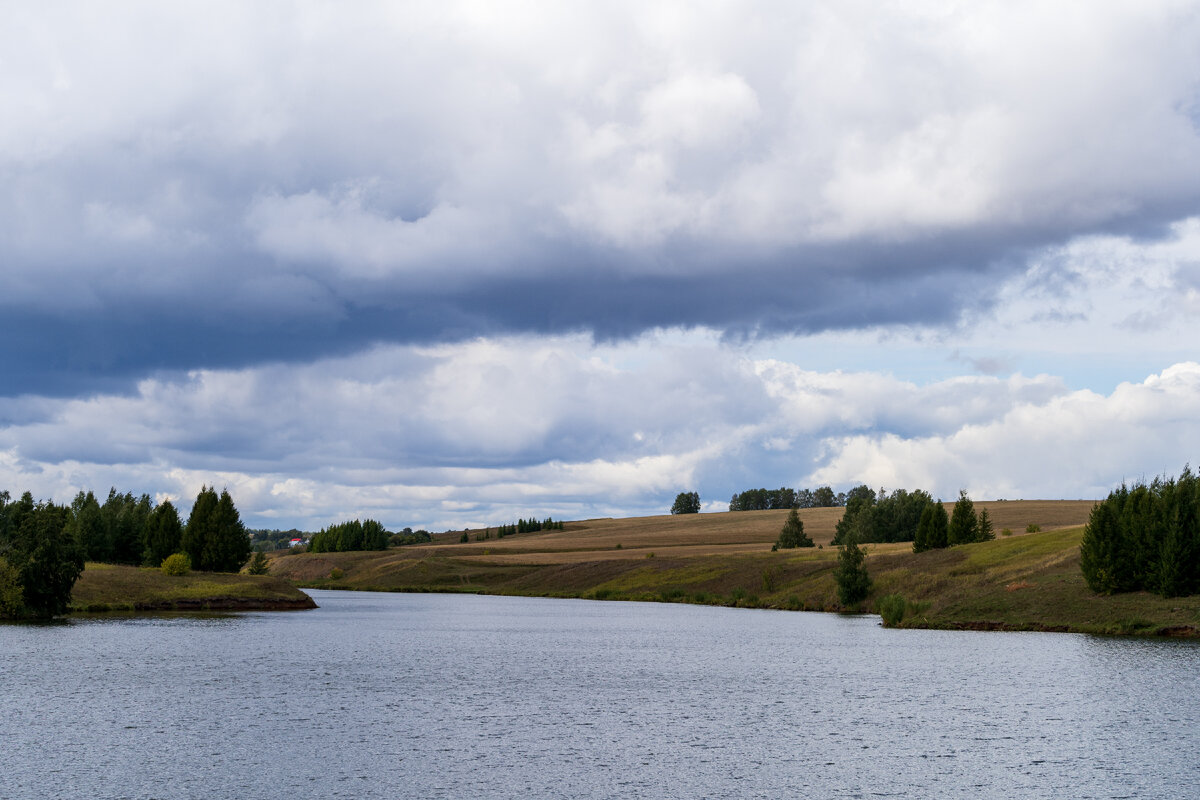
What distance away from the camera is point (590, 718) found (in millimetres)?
47188

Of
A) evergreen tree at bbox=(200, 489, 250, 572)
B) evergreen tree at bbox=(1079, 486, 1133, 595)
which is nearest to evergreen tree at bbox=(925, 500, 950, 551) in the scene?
evergreen tree at bbox=(1079, 486, 1133, 595)

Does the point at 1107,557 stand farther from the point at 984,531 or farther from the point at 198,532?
the point at 198,532

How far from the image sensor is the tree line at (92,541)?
316ft

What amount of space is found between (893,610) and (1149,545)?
2528cm

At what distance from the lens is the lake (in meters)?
34.2

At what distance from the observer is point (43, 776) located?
1294 inches

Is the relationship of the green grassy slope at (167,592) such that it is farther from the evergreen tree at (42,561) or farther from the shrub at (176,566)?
the evergreen tree at (42,561)

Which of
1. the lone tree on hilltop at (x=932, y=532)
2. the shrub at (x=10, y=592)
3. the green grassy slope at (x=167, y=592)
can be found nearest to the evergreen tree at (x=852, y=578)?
the lone tree on hilltop at (x=932, y=532)

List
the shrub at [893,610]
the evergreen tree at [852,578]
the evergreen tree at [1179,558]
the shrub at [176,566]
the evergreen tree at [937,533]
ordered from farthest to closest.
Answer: the evergreen tree at [937,533] < the evergreen tree at [852,578] < the shrub at [176,566] < the shrub at [893,610] < the evergreen tree at [1179,558]

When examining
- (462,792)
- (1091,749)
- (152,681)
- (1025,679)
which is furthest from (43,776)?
(1025,679)

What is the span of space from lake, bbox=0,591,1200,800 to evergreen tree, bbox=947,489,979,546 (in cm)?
7319

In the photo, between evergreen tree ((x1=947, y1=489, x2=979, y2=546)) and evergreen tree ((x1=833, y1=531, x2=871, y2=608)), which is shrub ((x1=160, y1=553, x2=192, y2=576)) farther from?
evergreen tree ((x1=947, y1=489, x2=979, y2=546))

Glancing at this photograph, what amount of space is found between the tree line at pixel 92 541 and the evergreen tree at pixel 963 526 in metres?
111

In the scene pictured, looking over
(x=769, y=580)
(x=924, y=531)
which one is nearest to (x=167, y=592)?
(x=769, y=580)
